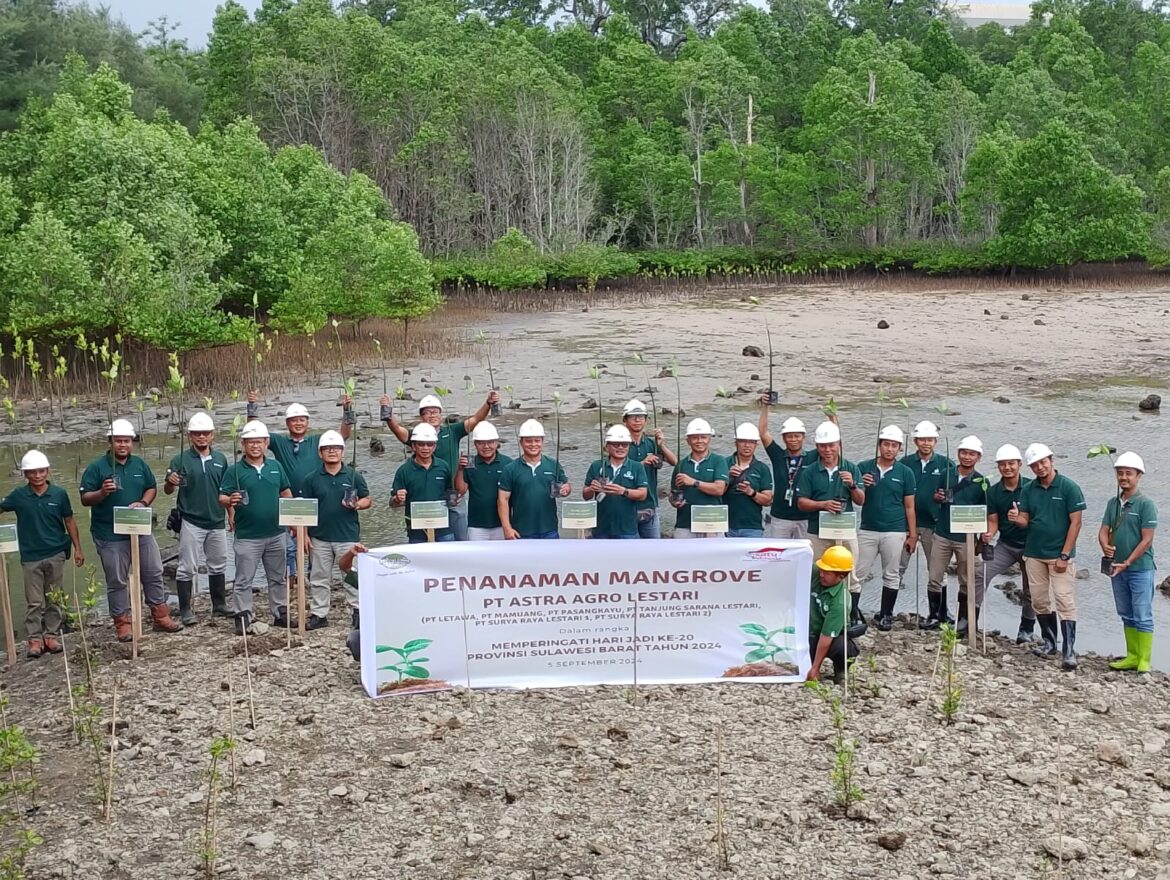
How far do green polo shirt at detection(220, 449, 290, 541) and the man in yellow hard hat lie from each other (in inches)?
201

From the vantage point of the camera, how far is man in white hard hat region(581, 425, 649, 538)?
12102mm

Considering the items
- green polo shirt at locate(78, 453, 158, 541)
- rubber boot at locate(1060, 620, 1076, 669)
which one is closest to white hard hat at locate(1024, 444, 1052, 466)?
rubber boot at locate(1060, 620, 1076, 669)

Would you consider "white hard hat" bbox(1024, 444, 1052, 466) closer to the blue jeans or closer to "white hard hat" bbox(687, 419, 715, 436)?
the blue jeans

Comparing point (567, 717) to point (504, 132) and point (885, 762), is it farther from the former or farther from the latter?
point (504, 132)

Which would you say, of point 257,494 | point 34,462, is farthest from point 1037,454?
point 34,462

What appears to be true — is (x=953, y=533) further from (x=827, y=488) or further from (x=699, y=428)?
(x=699, y=428)

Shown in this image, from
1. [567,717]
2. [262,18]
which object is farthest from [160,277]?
[262,18]

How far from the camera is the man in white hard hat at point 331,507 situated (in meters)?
12.1

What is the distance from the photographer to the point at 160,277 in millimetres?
29766

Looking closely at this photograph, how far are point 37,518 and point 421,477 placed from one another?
3590mm

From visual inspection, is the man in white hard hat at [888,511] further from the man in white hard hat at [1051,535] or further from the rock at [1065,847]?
the rock at [1065,847]

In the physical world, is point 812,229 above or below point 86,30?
below

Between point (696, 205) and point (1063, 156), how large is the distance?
22.4m

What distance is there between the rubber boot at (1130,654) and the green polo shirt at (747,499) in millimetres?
3387
